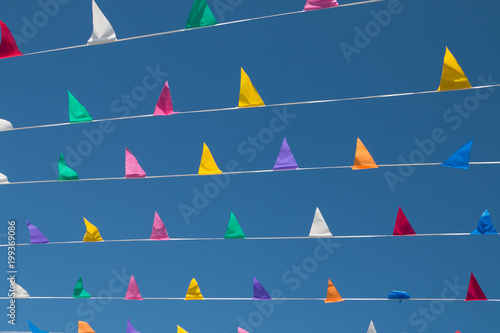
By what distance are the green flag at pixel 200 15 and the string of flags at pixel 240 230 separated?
0.74 m

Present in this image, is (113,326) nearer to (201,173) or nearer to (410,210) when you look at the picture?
(201,173)

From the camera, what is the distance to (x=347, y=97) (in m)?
2.17

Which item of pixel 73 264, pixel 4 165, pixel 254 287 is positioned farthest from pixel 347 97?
pixel 4 165

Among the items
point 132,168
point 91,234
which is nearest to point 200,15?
point 132,168

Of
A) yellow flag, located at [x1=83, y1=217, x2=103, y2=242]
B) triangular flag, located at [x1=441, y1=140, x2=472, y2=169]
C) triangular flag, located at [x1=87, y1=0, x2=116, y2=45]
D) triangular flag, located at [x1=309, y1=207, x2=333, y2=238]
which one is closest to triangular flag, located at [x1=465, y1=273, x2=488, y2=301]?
triangular flag, located at [x1=441, y1=140, x2=472, y2=169]

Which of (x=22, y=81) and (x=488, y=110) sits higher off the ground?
(x=488, y=110)

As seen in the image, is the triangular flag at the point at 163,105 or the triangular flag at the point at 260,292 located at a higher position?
the triangular flag at the point at 163,105

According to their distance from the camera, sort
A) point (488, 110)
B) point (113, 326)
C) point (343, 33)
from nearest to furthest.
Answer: point (488, 110) < point (343, 33) < point (113, 326)

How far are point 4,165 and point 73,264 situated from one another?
0.58 meters

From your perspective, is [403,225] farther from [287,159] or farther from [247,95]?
[247,95]

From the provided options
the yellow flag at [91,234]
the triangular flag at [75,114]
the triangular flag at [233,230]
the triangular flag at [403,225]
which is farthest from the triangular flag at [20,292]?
the triangular flag at [403,225]

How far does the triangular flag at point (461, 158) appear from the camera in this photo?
6.30ft

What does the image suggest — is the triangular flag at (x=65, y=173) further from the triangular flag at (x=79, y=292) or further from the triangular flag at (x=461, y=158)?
the triangular flag at (x=461, y=158)

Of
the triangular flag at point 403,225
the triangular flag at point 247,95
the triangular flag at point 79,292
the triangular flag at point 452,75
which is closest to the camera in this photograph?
the triangular flag at point 452,75
